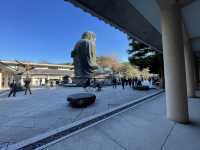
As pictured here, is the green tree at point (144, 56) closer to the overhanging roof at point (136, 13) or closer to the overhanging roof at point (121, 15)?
the overhanging roof at point (136, 13)

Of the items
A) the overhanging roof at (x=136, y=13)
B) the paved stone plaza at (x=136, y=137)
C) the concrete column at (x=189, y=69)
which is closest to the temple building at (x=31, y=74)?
the overhanging roof at (x=136, y=13)

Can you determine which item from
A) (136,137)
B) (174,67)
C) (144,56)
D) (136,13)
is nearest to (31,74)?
(144,56)

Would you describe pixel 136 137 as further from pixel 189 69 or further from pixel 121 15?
pixel 189 69

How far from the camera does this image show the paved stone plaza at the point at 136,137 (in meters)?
3.14

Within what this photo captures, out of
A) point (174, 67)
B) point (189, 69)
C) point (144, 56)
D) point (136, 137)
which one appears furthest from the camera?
point (144, 56)

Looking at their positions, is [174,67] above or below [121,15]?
below

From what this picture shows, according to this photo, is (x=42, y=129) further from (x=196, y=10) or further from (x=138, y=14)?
(x=196, y=10)

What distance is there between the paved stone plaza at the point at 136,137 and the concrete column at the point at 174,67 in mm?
419

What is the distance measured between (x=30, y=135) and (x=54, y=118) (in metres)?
1.62

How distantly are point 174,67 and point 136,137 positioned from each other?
2555 millimetres

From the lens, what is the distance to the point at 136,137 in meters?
3.60

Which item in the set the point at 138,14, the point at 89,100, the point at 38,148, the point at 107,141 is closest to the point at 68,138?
the point at 38,148

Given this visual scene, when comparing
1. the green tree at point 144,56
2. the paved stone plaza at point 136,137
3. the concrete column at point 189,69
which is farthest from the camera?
the green tree at point 144,56

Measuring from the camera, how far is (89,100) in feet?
25.2
